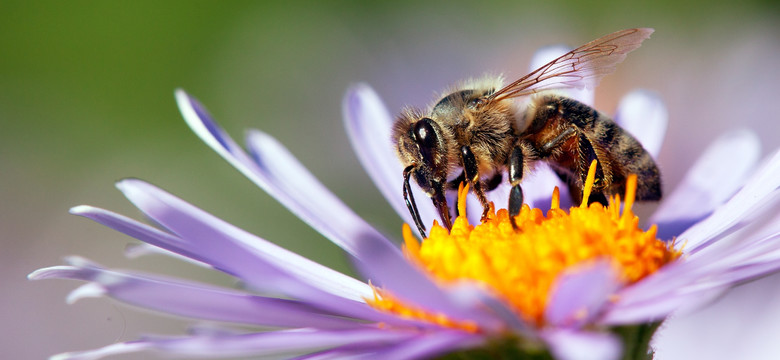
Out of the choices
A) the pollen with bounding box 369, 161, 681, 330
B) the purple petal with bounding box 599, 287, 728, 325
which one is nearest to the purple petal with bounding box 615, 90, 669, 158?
the pollen with bounding box 369, 161, 681, 330

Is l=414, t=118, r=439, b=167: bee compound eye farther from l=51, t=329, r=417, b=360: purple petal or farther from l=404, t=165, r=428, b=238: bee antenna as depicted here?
l=51, t=329, r=417, b=360: purple petal

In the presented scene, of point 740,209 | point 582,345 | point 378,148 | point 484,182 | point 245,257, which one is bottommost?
point 582,345

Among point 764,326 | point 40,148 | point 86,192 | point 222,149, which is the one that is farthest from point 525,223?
point 40,148

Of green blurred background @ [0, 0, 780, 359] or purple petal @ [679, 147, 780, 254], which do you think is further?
green blurred background @ [0, 0, 780, 359]

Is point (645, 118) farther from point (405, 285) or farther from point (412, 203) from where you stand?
point (405, 285)

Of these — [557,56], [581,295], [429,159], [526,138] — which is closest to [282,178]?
[429,159]

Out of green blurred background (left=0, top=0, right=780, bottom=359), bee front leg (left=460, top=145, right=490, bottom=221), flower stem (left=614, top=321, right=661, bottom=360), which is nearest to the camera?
flower stem (left=614, top=321, right=661, bottom=360)

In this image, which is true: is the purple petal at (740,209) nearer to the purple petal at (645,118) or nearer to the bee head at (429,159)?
the purple petal at (645,118)
